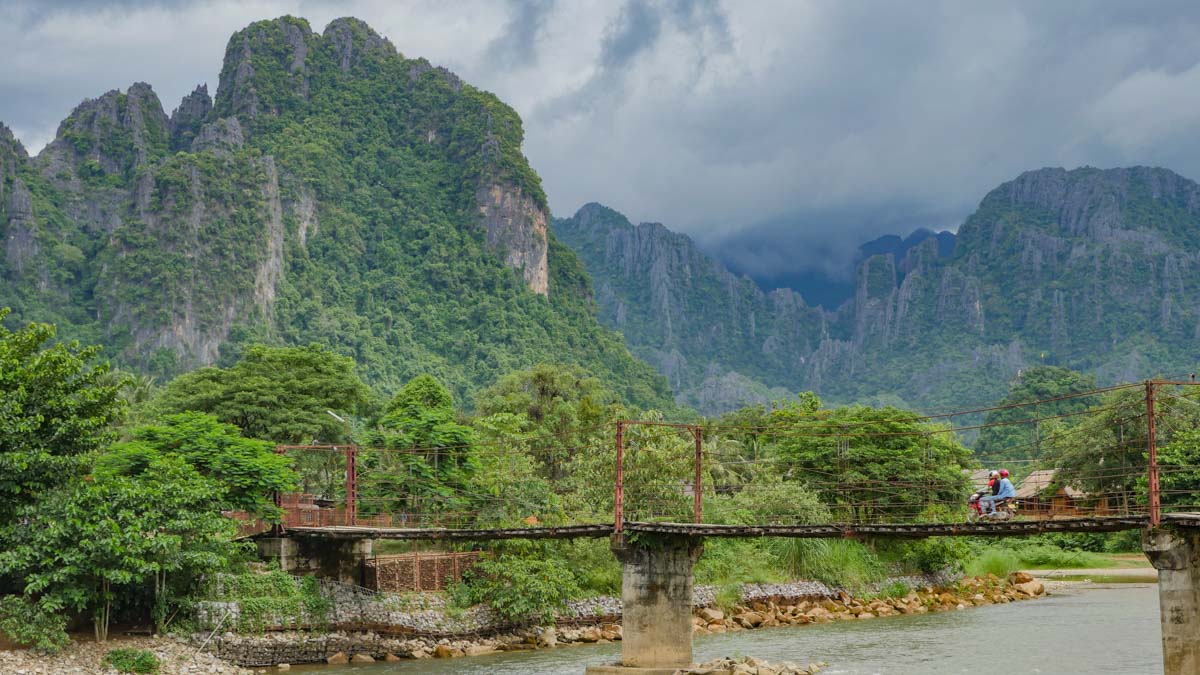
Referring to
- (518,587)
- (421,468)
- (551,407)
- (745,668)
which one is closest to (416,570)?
(518,587)

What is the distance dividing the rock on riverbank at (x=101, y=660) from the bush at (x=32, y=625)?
23 centimetres

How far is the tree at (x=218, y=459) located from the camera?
27172mm

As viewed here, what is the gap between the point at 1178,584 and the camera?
17.2m

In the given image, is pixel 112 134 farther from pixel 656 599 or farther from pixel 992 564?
pixel 656 599

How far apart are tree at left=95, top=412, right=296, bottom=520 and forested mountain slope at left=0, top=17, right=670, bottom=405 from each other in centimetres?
9046

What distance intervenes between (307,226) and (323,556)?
124495mm

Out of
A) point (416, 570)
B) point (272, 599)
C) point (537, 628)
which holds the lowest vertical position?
point (537, 628)

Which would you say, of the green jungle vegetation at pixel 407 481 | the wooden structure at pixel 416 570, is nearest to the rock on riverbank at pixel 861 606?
the green jungle vegetation at pixel 407 481

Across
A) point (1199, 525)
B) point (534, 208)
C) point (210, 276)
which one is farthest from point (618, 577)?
point (534, 208)

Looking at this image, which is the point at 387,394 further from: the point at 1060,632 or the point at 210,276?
the point at 1060,632

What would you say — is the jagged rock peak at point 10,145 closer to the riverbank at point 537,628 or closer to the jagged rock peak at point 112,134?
the jagged rock peak at point 112,134

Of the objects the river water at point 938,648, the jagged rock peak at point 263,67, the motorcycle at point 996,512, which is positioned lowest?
the river water at point 938,648

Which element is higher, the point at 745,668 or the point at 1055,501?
the point at 1055,501

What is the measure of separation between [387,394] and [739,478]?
2972 inches
